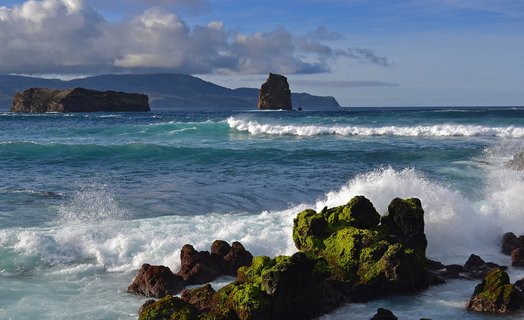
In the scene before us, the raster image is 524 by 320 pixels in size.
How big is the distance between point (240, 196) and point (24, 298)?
10699mm

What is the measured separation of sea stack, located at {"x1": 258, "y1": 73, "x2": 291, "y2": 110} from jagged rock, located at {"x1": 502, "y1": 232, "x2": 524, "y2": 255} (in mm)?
128990

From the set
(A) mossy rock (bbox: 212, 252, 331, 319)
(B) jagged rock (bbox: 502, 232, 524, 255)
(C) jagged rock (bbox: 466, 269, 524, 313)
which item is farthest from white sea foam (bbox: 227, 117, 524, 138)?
(A) mossy rock (bbox: 212, 252, 331, 319)

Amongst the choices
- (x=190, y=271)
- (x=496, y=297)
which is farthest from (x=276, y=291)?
(x=496, y=297)

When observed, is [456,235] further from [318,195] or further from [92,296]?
[92,296]

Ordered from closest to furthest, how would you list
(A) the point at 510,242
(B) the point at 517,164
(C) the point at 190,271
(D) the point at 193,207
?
(C) the point at 190,271, (A) the point at 510,242, (D) the point at 193,207, (B) the point at 517,164

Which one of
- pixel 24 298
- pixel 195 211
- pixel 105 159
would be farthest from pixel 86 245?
pixel 105 159

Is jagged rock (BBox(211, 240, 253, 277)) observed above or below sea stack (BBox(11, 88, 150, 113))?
below

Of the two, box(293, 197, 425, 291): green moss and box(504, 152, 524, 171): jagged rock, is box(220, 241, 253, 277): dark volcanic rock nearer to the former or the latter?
box(293, 197, 425, 291): green moss

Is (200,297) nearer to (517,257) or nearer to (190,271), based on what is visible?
(190,271)

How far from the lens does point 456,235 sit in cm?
1476

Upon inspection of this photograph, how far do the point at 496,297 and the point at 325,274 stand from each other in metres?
2.79

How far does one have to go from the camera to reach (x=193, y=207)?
19.1m

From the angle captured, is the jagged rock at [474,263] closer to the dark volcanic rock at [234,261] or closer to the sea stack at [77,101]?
the dark volcanic rock at [234,261]

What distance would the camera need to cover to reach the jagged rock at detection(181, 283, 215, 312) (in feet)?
32.7
